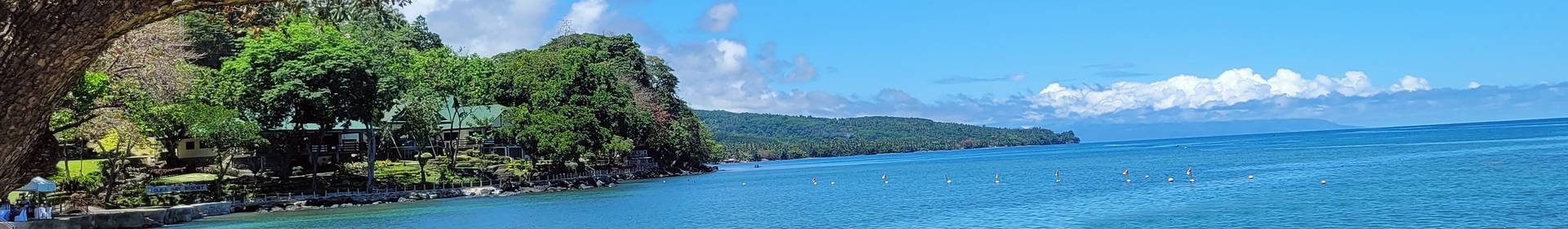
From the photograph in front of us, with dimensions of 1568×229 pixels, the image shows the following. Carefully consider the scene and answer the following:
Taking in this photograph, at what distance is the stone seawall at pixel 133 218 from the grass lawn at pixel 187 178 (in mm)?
4398

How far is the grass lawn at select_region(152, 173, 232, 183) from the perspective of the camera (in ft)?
159

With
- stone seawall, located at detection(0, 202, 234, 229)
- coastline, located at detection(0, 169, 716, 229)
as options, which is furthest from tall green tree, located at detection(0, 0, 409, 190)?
stone seawall, located at detection(0, 202, 234, 229)

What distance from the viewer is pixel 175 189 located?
43969 millimetres

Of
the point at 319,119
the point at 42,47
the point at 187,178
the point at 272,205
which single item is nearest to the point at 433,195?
the point at 319,119

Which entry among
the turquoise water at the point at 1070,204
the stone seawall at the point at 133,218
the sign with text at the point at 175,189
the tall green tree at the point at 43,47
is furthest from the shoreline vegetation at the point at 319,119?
the tall green tree at the point at 43,47

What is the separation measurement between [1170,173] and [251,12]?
7005 cm

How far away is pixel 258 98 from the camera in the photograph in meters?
49.6

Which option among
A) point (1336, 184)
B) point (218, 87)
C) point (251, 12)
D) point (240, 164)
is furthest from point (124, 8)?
point (240, 164)

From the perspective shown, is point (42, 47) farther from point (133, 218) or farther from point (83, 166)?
point (83, 166)

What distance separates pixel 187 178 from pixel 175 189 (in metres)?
7.09

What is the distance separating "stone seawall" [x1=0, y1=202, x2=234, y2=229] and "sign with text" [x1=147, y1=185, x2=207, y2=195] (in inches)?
32.1

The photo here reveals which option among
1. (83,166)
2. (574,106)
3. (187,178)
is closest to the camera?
(187,178)

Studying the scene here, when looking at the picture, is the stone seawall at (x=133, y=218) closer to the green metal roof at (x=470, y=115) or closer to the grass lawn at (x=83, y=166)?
the grass lawn at (x=83, y=166)

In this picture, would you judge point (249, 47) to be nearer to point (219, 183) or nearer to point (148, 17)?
point (219, 183)
